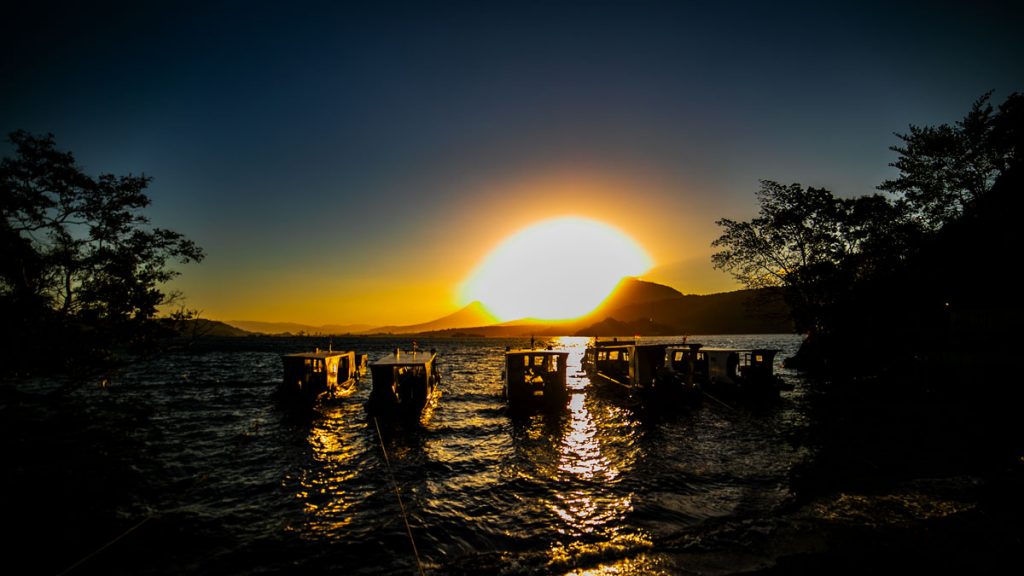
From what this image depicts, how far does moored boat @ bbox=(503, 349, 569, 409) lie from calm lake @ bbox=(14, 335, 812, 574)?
1.89 m

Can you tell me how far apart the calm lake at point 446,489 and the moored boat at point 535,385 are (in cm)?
189

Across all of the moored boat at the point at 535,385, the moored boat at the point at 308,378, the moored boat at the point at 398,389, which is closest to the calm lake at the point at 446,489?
the moored boat at the point at 398,389

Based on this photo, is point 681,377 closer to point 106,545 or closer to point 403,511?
point 403,511

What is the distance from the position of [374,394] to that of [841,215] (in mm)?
46423

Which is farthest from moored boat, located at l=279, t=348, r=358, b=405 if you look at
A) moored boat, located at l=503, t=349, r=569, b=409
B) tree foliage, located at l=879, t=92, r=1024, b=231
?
tree foliage, located at l=879, t=92, r=1024, b=231

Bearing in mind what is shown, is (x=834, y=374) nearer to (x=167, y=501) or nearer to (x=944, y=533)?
(x=944, y=533)

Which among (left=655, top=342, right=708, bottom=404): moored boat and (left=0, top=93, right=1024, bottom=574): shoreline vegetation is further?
(left=655, top=342, right=708, bottom=404): moored boat

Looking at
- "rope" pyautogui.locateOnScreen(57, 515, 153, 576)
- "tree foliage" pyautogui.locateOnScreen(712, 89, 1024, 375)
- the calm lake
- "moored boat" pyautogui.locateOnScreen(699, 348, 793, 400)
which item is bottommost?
the calm lake

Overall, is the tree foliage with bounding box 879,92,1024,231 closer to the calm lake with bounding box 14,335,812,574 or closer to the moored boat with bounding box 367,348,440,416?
the calm lake with bounding box 14,335,812,574

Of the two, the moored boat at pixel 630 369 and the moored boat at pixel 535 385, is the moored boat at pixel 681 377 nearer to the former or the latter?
the moored boat at pixel 630 369

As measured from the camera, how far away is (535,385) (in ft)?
94.4

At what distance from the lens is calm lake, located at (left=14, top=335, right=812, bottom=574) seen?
976 cm

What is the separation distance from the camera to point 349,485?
14.8m

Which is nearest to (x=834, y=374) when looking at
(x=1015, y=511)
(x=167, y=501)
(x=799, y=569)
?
(x=1015, y=511)
